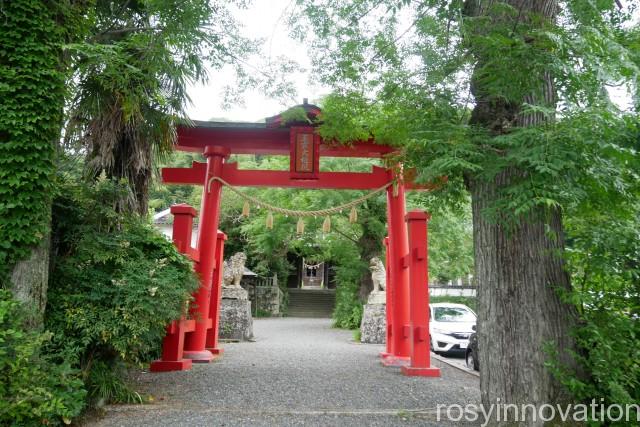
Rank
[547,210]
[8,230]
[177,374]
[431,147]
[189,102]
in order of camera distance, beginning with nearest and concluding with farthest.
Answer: [547,210] → [431,147] → [8,230] → [189,102] → [177,374]

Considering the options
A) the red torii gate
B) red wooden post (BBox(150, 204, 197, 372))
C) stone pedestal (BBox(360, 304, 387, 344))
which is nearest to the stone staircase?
stone pedestal (BBox(360, 304, 387, 344))

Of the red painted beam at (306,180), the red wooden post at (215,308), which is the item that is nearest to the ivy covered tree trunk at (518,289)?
the red painted beam at (306,180)

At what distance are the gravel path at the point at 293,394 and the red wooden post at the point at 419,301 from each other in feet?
0.97

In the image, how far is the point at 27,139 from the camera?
3.94m

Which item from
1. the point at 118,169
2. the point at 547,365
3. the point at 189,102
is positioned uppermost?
the point at 189,102

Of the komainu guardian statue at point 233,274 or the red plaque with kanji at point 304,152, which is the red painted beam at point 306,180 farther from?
the komainu guardian statue at point 233,274

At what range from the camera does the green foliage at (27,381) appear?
328 centimetres

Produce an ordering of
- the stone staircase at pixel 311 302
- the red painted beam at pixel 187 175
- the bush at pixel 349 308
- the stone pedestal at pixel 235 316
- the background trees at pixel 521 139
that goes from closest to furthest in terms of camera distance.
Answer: the background trees at pixel 521 139 → the red painted beam at pixel 187 175 → the stone pedestal at pixel 235 316 → the bush at pixel 349 308 → the stone staircase at pixel 311 302

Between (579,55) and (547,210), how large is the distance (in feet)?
3.44

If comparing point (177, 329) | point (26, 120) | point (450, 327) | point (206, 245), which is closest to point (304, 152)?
point (206, 245)

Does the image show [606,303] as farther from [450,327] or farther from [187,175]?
[450,327]

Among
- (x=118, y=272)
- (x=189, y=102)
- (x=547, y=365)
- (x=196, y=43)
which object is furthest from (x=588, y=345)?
(x=189, y=102)

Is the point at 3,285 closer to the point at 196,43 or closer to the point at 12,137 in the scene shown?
the point at 12,137

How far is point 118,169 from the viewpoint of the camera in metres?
5.89
